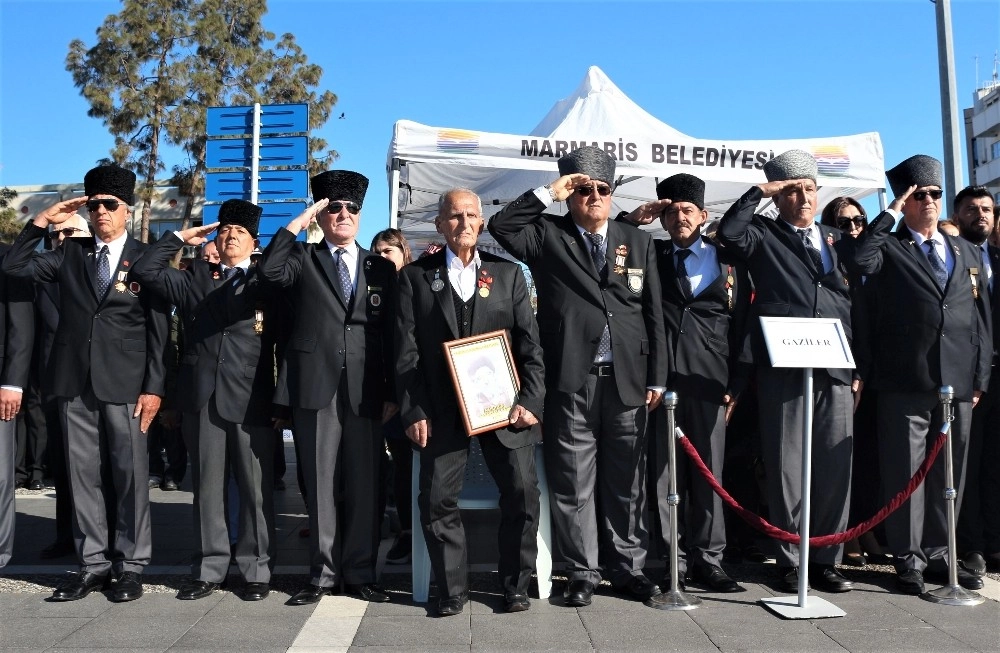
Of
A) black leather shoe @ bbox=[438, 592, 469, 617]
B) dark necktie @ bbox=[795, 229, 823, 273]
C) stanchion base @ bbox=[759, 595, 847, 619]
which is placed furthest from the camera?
dark necktie @ bbox=[795, 229, 823, 273]

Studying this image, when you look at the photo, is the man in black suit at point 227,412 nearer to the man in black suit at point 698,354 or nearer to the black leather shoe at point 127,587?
the black leather shoe at point 127,587

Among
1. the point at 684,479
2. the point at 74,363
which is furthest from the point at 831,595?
the point at 74,363

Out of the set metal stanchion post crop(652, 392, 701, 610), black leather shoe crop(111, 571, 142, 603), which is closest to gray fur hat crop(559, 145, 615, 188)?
metal stanchion post crop(652, 392, 701, 610)

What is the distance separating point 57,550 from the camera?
5.42m

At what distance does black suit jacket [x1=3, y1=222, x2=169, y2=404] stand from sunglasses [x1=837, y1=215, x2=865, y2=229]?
14.2 feet

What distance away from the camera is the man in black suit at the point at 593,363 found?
434 cm

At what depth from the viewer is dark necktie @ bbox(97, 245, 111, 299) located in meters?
4.57

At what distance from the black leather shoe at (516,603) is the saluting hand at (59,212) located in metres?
3.10

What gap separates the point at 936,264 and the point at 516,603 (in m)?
3.03

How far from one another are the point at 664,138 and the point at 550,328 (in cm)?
531

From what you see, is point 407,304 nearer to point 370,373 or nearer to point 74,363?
point 370,373

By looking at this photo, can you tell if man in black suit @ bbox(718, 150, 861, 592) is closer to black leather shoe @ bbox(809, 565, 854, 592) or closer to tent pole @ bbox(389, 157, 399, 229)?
black leather shoe @ bbox(809, 565, 854, 592)

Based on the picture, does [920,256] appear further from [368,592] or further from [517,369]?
[368,592]

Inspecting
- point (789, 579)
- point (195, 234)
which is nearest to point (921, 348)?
point (789, 579)
